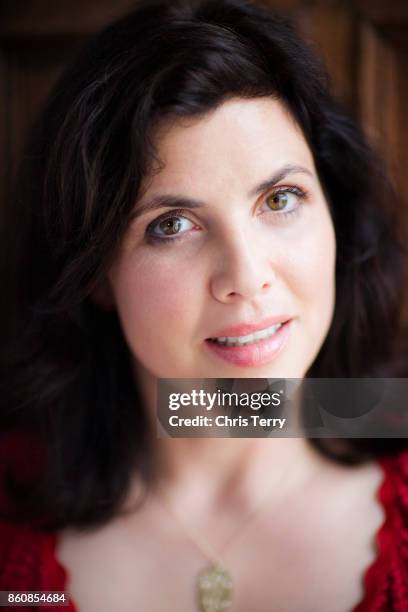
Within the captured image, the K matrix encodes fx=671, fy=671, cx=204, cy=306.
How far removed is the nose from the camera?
0.69 meters

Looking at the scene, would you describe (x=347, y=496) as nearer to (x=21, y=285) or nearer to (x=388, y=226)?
(x=388, y=226)

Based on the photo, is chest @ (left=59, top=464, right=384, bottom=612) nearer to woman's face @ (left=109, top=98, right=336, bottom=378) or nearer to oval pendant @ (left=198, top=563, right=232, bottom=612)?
oval pendant @ (left=198, top=563, right=232, bottom=612)

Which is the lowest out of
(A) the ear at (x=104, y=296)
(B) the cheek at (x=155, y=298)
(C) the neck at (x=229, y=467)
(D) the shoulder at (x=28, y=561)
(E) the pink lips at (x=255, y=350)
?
(D) the shoulder at (x=28, y=561)

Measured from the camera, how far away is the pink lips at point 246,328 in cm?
72

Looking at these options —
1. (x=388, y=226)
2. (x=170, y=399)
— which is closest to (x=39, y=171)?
(x=170, y=399)

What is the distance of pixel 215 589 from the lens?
2.56 feet

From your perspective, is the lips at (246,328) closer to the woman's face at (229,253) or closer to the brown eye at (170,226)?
the woman's face at (229,253)

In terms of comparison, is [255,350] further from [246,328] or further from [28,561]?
[28,561]

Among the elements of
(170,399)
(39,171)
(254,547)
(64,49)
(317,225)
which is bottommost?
(254,547)

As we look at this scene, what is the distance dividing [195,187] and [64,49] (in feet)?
1.71

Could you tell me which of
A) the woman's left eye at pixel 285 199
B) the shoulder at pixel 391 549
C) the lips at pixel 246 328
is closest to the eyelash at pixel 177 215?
the woman's left eye at pixel 285 199

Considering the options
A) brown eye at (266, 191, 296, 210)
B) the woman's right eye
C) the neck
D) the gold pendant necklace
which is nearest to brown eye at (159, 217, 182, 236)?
the woman's right eye

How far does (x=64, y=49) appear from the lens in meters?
1.07

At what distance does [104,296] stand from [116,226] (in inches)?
5.6
